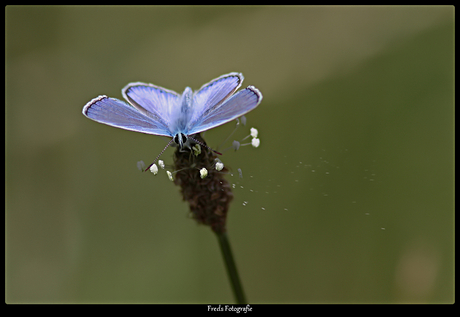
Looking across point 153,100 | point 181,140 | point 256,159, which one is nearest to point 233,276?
point 181,140

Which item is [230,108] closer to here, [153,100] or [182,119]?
[182,119]

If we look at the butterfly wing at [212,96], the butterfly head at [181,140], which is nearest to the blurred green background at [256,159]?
the butterfly wing at [212,96]

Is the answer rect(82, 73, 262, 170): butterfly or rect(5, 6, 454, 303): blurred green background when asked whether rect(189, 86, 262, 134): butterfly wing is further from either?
rect(5, 6, 454, 303): blurred green background

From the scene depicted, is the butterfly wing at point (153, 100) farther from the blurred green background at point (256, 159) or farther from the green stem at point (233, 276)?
the blurred green background at point (256, 159)

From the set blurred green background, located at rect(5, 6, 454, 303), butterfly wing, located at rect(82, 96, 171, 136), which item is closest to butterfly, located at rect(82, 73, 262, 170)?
butterfly wing, located at rect(82, 96, 171, 136)

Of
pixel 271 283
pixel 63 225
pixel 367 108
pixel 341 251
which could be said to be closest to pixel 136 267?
pixel 63 225
